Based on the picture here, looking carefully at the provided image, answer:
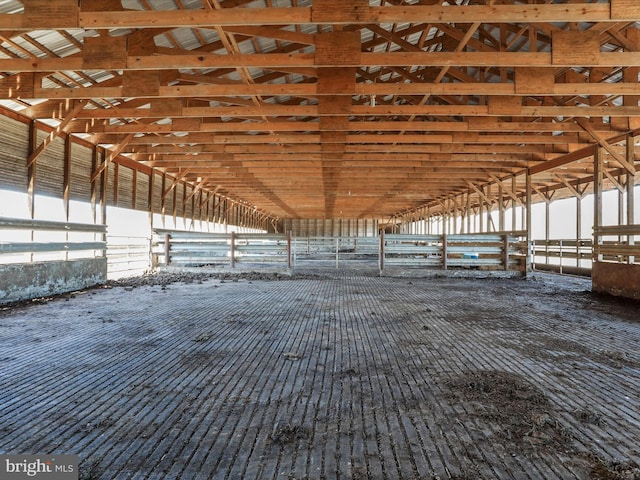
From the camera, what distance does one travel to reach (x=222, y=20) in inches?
214

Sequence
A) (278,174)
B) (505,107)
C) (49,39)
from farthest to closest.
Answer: (278,174) < (505,107) < (49,39)

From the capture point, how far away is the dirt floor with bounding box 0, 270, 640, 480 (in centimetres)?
181

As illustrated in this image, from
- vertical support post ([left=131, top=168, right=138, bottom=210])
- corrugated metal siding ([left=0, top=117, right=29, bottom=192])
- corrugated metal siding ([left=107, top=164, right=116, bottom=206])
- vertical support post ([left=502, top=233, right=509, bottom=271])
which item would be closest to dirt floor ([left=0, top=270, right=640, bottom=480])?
corrugated metal siding ([left=0, top=117, right=29, bottom=192])

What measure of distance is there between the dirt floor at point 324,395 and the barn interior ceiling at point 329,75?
433 cm

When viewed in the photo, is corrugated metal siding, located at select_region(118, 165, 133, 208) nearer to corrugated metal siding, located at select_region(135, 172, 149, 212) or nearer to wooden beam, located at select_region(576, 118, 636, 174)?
corrugated metal siding, located at select_region(135, 172, 149, 212)

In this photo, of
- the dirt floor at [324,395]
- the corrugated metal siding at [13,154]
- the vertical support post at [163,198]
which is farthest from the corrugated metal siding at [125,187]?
the dirt floor at [324,395]

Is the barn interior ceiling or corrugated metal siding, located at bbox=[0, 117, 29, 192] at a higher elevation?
the barn interior ceiling

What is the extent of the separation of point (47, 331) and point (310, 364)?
3.31 meters

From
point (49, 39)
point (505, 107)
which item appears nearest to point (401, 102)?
point (505, 107)

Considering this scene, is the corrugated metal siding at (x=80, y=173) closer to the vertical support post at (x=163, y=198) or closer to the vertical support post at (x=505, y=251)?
the vertical support post at (x=163, y=198)

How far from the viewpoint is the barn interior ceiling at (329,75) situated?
5.53 metres

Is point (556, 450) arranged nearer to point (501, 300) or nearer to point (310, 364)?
point (310, 364)

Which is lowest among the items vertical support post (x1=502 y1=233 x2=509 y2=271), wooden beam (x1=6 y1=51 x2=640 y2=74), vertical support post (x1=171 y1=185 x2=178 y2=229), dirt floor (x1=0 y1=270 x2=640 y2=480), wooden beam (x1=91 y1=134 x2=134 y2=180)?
dirt floor (x1=0 y1=270 x2=640 y2=480)

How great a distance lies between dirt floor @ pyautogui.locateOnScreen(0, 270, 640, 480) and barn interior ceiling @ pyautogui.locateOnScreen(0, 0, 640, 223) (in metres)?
4.33
